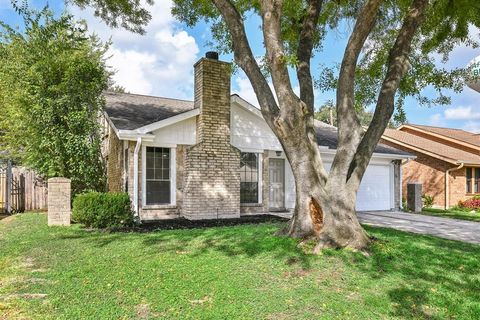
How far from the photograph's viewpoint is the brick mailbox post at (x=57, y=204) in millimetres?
10281

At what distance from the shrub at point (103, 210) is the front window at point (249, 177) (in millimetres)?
4452

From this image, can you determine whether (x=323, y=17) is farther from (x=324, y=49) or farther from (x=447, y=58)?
(x=447, y=58)

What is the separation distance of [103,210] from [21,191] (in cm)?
770

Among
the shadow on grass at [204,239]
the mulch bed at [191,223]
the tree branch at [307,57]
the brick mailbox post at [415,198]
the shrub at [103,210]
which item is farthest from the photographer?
the brick mailbox post at [415,198]

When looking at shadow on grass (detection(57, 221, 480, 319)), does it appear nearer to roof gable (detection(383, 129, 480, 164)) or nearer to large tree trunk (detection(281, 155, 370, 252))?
large tree trunk (detection(281, 155, 370, 252))

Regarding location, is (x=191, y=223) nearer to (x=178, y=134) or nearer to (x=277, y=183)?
(x=178, y=134)

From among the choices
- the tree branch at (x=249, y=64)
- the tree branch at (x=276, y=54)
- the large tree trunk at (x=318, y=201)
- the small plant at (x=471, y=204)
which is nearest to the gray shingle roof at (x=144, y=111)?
the tree branch at (x=249, y=64)

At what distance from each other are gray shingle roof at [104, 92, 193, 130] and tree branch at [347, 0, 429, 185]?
647cm

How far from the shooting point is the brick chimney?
456 inches

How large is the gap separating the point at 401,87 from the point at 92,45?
1329 cm

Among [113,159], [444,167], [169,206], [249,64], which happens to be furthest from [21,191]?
[444,167]

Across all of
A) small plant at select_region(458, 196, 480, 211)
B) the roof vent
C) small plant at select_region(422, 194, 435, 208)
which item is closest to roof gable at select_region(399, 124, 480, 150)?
small plant at select_region(458, 196, 480, 211)

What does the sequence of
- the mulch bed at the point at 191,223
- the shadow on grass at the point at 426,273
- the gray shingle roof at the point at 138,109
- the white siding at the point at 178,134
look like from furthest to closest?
the white siding at the point at 178,134
the gray shingle roof at the point at 138,109
the mulch bed at the point at 191,223
the shadow on grass at the point at 426,273

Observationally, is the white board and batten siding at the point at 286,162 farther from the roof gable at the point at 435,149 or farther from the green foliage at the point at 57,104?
the roof gable at the point at 435,149
